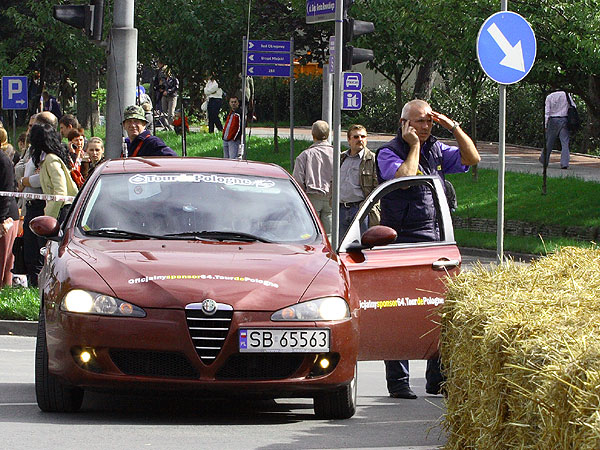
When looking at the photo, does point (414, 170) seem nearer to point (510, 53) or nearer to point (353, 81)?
point (510, 53)

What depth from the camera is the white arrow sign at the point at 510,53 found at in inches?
554

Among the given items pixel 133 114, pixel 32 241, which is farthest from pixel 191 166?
pixel 32 241

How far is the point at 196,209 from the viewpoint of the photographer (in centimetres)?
885

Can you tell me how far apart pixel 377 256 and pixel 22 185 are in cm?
724

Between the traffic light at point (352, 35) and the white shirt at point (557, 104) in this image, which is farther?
the white shirt at point (557, 104)

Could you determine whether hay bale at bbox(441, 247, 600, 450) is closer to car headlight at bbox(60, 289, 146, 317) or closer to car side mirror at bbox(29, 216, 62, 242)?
car headlight at bbox(60, 289, 146, 317)

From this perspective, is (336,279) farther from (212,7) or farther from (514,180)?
(212,7)

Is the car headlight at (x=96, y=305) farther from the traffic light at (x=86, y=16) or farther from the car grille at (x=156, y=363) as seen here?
the traffic light at (x=86, y=16)

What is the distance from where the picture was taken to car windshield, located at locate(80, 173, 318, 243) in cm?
870

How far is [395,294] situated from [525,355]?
339 cm

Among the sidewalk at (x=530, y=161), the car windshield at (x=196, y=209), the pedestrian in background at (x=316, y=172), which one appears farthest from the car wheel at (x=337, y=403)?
the sidewalk at (x=530, y=161)

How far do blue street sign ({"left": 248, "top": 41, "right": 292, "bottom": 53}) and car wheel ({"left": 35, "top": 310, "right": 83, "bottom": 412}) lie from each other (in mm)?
18700

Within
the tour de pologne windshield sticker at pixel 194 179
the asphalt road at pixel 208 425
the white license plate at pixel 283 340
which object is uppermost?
the tour de pologne windshield sticker at pixel 194 179

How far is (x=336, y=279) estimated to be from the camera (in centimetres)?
809
